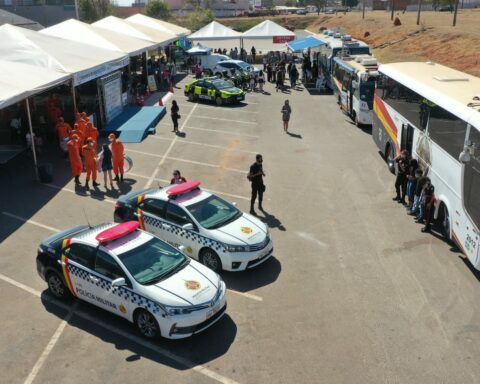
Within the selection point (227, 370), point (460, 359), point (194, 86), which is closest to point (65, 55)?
point (194, 86)

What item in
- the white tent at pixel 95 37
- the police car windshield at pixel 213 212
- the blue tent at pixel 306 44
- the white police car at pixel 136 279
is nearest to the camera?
the white police car at pixel 136 279

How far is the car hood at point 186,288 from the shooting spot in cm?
818

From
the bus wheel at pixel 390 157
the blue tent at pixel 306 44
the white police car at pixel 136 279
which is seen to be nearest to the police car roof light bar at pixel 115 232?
the white police car at pixel 136 279

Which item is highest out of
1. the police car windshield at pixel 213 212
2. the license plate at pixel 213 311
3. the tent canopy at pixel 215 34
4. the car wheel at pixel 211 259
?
the tent canopy at pixel 215 34

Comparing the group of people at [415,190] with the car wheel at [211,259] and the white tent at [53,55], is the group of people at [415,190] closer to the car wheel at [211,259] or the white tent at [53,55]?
the car wheel at [211,259]

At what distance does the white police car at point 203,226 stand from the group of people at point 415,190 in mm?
4245

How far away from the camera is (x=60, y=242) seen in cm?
950

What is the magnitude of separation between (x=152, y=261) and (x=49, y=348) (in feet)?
7.01

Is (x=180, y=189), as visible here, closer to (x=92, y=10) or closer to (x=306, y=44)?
(x=306, y=44)

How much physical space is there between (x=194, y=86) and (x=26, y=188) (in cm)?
1546

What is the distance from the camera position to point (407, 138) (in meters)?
15.1

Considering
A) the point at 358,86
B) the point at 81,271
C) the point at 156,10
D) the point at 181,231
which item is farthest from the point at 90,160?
the point at 156,10

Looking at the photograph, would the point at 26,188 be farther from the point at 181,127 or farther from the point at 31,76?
the point at 181,127

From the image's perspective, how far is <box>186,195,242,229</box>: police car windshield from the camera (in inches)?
425
